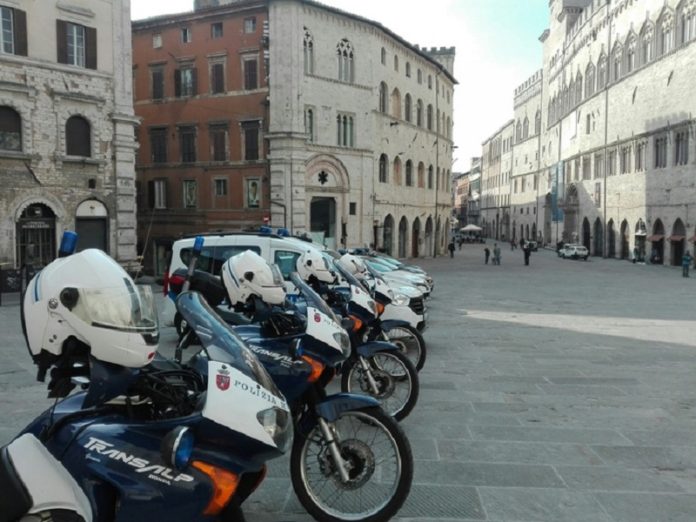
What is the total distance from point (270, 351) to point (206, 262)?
6.92 m

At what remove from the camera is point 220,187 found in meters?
34.5

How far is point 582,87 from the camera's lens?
2341 inches

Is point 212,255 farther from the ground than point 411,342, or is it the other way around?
point 212,255

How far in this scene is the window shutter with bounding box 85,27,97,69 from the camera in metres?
23.5

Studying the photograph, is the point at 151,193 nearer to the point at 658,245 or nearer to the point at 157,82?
the point at 157,82

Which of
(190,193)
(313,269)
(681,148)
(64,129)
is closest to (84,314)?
(313,269)

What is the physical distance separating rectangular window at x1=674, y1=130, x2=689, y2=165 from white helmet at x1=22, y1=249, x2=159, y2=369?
43923 millimetres

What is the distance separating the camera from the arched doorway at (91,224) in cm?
2398

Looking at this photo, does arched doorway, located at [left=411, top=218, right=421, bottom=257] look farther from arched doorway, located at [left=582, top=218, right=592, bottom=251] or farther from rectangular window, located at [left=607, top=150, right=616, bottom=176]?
arched doorway, located at [left=582, top=218, right=592, bottom=251]

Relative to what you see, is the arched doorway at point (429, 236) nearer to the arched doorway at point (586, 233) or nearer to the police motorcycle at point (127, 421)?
A: the arched doorway at point (586, 233)

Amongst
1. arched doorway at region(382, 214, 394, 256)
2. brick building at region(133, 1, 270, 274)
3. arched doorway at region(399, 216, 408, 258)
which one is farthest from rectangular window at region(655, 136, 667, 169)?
brick building at region(133, 1, 270, 274)

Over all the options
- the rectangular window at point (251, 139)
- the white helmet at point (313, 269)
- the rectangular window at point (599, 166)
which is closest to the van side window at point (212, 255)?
the white helmet at point (313, 269)

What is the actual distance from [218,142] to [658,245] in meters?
30.8

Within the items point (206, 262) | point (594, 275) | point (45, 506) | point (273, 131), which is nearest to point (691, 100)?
point (594, 275)
